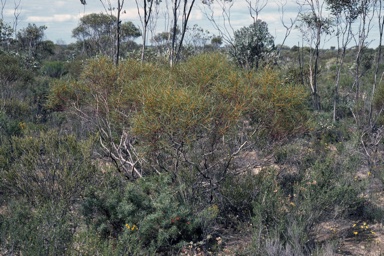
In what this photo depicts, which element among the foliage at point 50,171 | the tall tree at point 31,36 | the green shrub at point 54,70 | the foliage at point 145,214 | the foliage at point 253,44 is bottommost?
the foliage at point 145,214

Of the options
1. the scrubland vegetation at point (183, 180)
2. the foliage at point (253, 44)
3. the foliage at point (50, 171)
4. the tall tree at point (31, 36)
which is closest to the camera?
the scrubland vegetation at point (183, 180)

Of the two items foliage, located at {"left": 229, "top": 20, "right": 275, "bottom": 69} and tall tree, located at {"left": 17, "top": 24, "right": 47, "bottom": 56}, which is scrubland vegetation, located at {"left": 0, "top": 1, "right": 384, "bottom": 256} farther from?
tall tree, located at {"left": 17, "top": 24, "right": 47, "bottom": 56}

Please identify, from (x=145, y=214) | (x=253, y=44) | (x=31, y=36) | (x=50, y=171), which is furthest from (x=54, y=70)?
(x=145, y=214)

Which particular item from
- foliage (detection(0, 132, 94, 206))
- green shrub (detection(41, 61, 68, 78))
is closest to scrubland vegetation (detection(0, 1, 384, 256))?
foliage (detection(0, 132, 94, 206))

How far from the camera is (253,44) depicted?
504 inches

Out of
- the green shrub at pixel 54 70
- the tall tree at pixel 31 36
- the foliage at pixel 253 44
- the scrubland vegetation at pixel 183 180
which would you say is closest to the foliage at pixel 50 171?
the scrubland vegetation at pixel 183 180

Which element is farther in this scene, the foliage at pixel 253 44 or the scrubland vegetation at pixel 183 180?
the foliage at pixel 253 44

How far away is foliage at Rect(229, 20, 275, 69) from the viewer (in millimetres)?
12742

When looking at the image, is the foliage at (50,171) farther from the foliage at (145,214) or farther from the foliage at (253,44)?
the foliage at (253,44)

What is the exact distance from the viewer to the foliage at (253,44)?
12.7 m

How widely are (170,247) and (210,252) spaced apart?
559mm

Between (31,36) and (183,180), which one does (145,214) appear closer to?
(183,180)

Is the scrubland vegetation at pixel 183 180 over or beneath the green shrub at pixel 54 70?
beneath

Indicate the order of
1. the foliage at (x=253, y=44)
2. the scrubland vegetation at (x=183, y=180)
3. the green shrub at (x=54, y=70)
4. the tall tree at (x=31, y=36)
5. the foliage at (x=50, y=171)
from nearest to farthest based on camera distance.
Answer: the scrubland vegetation at (x=183, y=180), the foliage at (x=50, y=171), the foliage at (x=253, y=44), the green shrub at (x=54, y=70), the tall tree at (x=31, y=36)
